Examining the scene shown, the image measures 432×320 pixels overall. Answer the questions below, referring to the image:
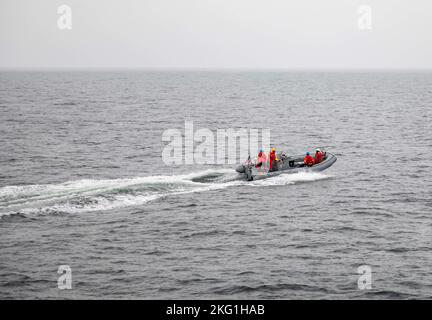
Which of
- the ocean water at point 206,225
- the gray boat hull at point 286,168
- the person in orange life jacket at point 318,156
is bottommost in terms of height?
the ocean water at point 206,225

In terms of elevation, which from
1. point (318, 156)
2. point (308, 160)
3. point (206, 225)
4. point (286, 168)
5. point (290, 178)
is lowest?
point (206, 225)

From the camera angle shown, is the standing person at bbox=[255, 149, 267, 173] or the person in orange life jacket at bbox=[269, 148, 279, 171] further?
the person in orange life jacket at bbox=[269, 148, 279, 171]

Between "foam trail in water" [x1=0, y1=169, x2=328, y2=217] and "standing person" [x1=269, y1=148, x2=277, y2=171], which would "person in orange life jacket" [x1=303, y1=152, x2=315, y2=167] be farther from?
"standing person" [x1=269, y1=148, x2=277, y2=171]

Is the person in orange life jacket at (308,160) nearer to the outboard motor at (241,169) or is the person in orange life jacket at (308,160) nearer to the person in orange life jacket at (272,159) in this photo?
the person in orange life jacket at (272,159)

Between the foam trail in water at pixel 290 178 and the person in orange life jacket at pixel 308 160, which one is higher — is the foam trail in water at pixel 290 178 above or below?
below

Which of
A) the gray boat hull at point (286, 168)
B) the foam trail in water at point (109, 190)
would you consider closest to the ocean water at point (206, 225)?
the foam trail in water at point (109, 190)

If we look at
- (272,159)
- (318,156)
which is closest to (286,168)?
(272,159)

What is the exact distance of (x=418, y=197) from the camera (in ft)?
112

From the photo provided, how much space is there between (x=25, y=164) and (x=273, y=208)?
21700 millimetres

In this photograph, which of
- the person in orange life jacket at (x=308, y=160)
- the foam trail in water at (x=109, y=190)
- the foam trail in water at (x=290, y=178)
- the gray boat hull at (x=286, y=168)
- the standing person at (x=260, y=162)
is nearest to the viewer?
the foam trail in water at (x=109, y=190)

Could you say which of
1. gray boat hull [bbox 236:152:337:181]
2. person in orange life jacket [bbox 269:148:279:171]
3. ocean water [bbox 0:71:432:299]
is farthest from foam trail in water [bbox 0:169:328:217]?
person in orange life jacket [bbox 269:148:279:171]

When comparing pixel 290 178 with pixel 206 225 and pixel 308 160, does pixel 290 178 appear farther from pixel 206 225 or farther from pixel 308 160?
pixel 206 225
